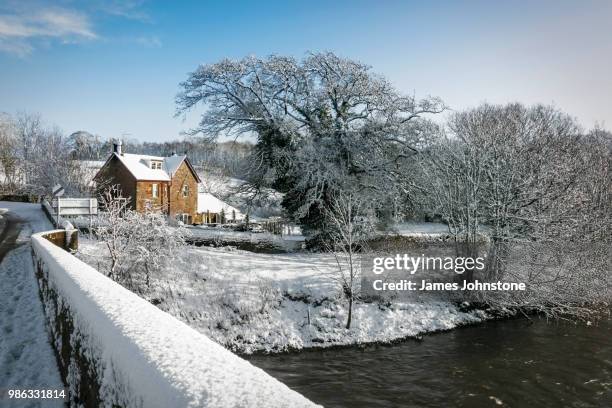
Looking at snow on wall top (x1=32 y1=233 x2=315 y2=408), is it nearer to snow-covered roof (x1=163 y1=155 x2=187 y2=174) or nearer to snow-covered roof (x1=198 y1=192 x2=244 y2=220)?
snow-covered roof (x1=163 y1=155 x2=187 y2=174)

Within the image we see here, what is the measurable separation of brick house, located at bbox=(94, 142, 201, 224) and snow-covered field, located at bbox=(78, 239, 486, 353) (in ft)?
66.9

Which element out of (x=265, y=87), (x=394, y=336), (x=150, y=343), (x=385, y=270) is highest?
(x=265, y=87)

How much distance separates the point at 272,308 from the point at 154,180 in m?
27.5

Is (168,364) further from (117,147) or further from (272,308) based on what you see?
(117,147)

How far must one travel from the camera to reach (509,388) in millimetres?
11492

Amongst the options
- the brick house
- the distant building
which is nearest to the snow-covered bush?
the brick house

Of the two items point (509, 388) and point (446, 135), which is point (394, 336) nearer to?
point (509, 388)

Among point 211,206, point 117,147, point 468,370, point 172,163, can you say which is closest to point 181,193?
point 172,163

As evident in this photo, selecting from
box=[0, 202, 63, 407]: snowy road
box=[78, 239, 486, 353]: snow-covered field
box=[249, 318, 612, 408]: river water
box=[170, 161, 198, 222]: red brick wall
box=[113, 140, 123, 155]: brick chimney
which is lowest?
box=[249, 318, 612, 408]: river water

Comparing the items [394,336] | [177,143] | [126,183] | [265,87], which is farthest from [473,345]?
[177,143]

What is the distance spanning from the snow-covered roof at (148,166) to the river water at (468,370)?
97.5 feet

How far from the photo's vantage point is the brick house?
39.1 metres

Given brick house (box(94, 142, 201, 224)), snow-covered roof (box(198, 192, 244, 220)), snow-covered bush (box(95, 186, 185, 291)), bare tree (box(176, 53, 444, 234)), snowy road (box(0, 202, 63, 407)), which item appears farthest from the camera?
snow-covered roof (box(198, 192, 244, 220))

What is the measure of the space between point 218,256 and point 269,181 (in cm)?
554
